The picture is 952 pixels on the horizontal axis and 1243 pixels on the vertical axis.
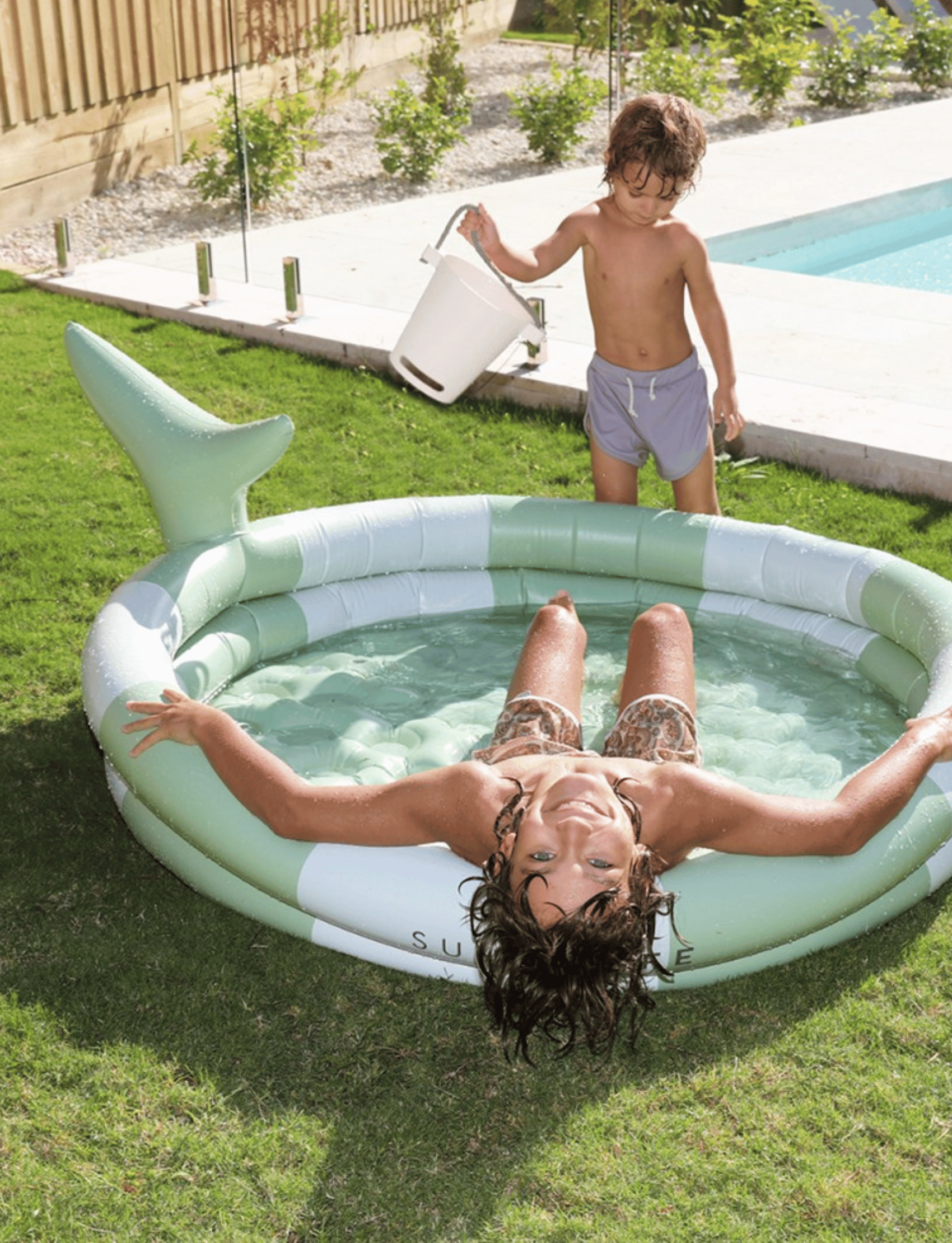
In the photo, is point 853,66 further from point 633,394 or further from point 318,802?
point 318,802

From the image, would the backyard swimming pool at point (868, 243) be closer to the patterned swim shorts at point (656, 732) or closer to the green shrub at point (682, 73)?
the green shrub at point (682, 73)

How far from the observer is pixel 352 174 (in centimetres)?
1066

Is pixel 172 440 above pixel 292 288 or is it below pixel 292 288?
above

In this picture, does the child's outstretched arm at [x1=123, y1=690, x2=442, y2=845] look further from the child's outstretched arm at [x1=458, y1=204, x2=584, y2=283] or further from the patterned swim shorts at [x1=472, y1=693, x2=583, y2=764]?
the child's outstretched arm at [x1=458, y1=204, x2=584, y2=283]

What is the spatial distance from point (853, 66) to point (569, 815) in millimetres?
12416

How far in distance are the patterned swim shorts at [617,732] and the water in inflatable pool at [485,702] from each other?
1.16ft

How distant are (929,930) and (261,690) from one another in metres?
1.87

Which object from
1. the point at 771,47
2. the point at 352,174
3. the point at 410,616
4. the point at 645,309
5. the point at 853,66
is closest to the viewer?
the point at 645,309

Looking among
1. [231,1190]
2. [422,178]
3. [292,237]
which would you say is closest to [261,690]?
[231,1190]

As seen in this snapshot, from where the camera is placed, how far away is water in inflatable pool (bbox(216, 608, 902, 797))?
3740 mm

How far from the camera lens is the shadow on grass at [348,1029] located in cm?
255

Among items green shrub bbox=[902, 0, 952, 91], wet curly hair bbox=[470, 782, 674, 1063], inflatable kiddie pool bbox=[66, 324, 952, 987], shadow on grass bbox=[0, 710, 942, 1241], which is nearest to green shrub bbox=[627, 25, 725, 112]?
green shrub bbox=[902, 0, 952, 91]

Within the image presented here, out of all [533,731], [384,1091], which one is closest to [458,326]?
[533,731]

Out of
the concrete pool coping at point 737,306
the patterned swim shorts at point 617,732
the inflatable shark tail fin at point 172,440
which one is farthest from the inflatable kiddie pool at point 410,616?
the concrete pool coping at point 737,306
